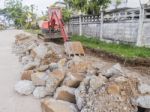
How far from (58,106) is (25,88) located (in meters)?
1.67

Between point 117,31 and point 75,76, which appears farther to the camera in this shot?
point 117,31

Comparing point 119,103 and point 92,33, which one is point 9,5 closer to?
point 92,33

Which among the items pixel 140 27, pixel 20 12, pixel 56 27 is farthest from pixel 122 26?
pixel 20 12

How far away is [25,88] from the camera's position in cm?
557

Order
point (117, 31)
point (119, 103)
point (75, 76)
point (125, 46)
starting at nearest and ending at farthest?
point (119, 103) < point (75, 76) < point (125, 46) < point (117, 31)

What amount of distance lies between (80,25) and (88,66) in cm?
1027

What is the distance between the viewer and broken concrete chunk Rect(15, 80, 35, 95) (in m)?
5.52

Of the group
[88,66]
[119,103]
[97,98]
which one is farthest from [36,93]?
[119,103]

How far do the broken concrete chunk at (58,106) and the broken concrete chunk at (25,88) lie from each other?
1151 mm

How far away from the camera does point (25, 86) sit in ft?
18.5

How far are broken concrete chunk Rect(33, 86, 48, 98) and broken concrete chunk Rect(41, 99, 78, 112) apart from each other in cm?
82

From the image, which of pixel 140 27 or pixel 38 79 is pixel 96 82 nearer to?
pixel 38 79

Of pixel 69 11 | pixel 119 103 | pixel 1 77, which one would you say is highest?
pixel 69 11

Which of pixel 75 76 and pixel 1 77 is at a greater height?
pixel 75 76
